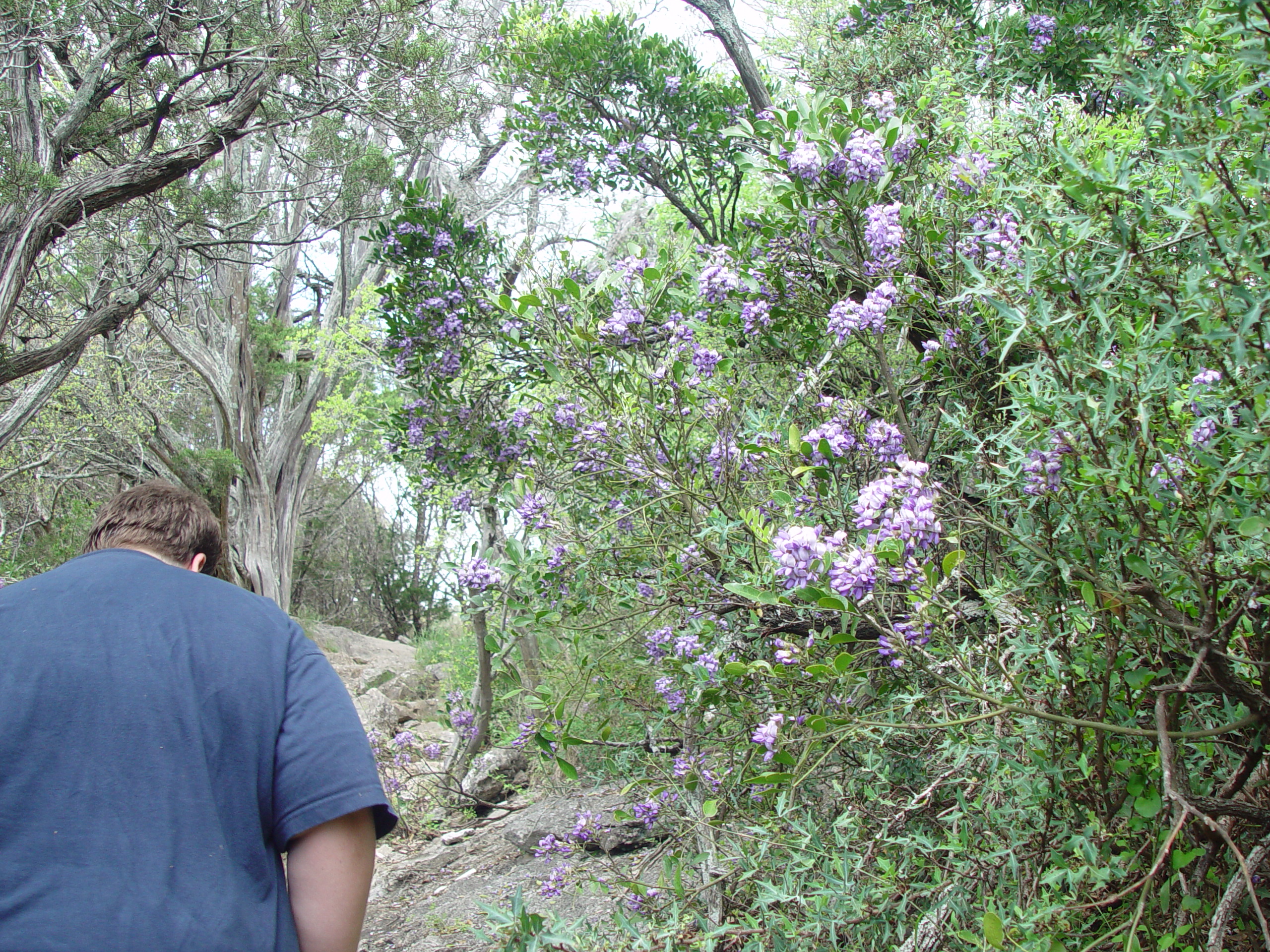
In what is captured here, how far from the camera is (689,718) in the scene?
2705 mm

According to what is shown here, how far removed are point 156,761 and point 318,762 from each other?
0.27m

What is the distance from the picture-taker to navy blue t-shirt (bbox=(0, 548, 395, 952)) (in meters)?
1.38

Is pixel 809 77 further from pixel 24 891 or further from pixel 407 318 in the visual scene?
pixel 24 891

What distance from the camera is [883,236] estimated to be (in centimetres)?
223

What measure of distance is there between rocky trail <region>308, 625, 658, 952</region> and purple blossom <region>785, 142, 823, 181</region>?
1.96m

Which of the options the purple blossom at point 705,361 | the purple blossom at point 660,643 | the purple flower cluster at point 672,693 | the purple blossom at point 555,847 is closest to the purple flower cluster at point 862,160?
the purple blossom at point 705,361

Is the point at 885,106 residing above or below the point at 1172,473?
above

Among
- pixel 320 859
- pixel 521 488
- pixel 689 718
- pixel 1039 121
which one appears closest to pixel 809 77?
pixel 1039 121

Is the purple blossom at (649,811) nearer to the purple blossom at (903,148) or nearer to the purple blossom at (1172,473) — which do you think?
the purple blossom at (1172,473)

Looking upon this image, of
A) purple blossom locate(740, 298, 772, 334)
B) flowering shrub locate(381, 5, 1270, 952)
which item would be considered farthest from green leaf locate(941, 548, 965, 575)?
purple blossom locate(740, 298, 772, 334)

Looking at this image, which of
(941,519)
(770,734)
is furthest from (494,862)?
(941,519)

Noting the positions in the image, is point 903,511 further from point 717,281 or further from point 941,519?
point 717,281

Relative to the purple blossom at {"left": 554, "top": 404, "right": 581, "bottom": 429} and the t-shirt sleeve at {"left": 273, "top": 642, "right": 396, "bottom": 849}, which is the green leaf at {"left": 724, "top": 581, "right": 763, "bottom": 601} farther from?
the purple blossom at {"left": 554, "top": 404, "right": 581, "bottom": 429}

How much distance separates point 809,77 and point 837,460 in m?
→ 3.27
